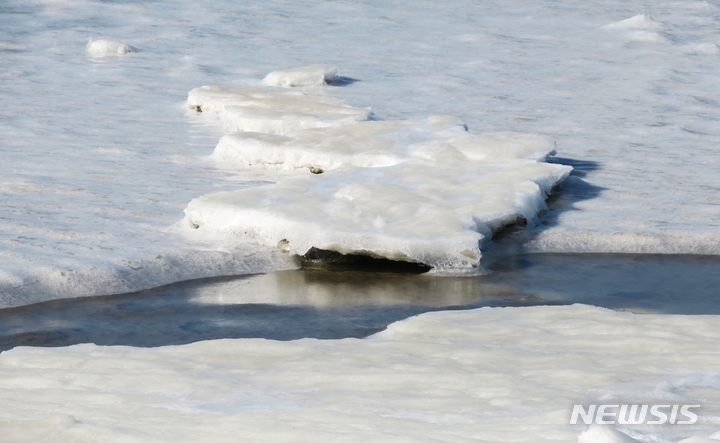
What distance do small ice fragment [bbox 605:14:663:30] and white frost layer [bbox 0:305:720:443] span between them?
9.61 metres

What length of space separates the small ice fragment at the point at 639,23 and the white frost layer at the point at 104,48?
6379 millimetres

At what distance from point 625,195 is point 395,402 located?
3.89m

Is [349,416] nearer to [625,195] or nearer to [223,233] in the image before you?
[223,233]

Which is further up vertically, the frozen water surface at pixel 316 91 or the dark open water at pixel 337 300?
the dark open water at pixel 337 300

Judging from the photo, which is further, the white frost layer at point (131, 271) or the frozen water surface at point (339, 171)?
the white frost layer at point (131, 271)

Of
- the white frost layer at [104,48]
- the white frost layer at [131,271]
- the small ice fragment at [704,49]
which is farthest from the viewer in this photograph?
the small ice fragment at [704,49]

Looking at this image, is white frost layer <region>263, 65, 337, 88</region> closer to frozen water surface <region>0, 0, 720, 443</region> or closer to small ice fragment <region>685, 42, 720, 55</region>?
frozen water surface <region>0, 0, 720, 443</region>

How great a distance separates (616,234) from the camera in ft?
18.0

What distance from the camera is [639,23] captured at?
41.9ft

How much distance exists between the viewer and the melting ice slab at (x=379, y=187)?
4914mm

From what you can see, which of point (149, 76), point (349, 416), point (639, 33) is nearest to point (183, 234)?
point (349, 416)

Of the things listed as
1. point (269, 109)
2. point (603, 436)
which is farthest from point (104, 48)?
point (603, 436)

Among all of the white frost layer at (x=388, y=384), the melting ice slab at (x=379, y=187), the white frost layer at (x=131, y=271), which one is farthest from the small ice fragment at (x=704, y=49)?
the white frost layer at (x=388, y=384)

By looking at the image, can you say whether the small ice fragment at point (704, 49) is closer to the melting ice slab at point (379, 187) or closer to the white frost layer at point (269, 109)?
the white frost layer at point (269, 109)
